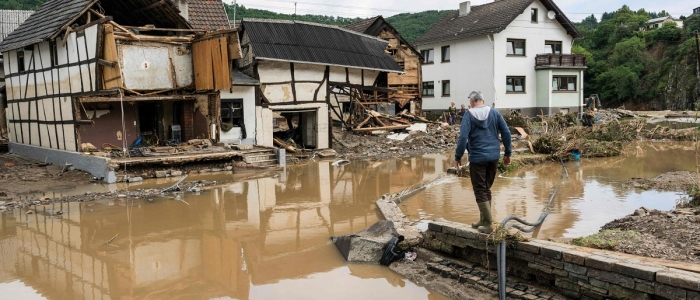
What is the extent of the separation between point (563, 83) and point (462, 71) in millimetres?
6621

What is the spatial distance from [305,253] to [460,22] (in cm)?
3134

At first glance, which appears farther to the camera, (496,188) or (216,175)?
(216,175)

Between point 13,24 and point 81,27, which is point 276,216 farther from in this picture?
point 13,24

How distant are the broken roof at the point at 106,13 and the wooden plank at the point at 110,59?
175 centimetres

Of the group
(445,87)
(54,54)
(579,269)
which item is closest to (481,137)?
(579,269)

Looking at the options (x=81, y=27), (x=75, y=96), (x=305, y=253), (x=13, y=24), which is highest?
(x=13, y=24)

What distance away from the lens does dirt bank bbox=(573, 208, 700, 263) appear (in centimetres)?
622

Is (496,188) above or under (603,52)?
under

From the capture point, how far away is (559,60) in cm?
3438

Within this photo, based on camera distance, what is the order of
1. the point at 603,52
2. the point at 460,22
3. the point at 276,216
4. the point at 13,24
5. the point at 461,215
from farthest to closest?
the point at 603,52 < the point at 460,22 < the point at 13,24 < the point at 276,216 < the point at 461,215

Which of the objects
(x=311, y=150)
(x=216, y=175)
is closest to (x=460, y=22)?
(x=311, y=150)

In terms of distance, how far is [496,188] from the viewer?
13.4 metres

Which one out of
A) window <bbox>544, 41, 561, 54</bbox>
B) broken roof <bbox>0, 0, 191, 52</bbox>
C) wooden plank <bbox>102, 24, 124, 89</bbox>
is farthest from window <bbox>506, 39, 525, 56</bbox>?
wooden plank <bbox>102, 24, 124, 89</bbox>

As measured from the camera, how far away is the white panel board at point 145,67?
16938 mm
